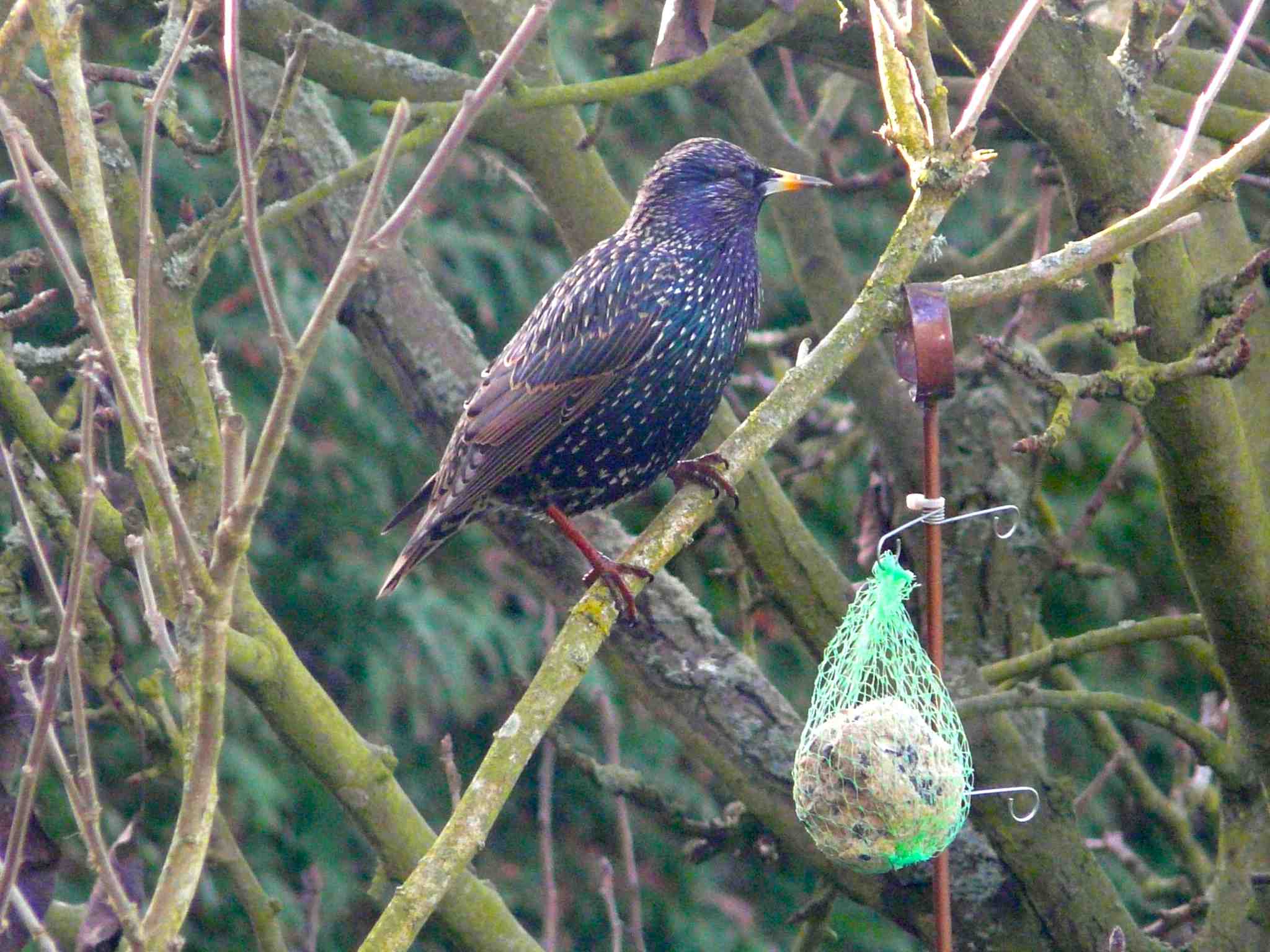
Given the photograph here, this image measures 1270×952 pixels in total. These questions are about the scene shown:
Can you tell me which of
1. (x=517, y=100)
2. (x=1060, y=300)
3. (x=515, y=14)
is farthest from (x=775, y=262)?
(x=517, y=100)

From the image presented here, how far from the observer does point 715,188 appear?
333 cm

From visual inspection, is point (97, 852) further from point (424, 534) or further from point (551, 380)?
point (551, 380)

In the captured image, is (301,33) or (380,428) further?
(380,428)

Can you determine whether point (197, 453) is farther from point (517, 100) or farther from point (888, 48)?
point (888, 48)

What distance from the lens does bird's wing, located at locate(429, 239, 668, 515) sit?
3072 millimetres

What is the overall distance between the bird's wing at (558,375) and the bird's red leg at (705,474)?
10.6 inches

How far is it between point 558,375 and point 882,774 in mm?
1184

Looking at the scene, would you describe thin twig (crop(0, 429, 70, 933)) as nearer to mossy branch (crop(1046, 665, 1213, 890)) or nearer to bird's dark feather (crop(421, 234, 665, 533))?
bird's dark feather (crop(421, 234, 665, 533))

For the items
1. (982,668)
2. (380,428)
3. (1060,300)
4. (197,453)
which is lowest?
(1060,300)

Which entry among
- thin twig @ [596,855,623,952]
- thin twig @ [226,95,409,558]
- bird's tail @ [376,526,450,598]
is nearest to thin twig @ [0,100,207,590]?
thin twig @ [226,95,409,558]

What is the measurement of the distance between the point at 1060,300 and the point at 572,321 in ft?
11.5

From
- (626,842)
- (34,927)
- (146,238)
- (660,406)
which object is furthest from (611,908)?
(146,238)

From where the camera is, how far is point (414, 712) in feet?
16.1

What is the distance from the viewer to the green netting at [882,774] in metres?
2.23
